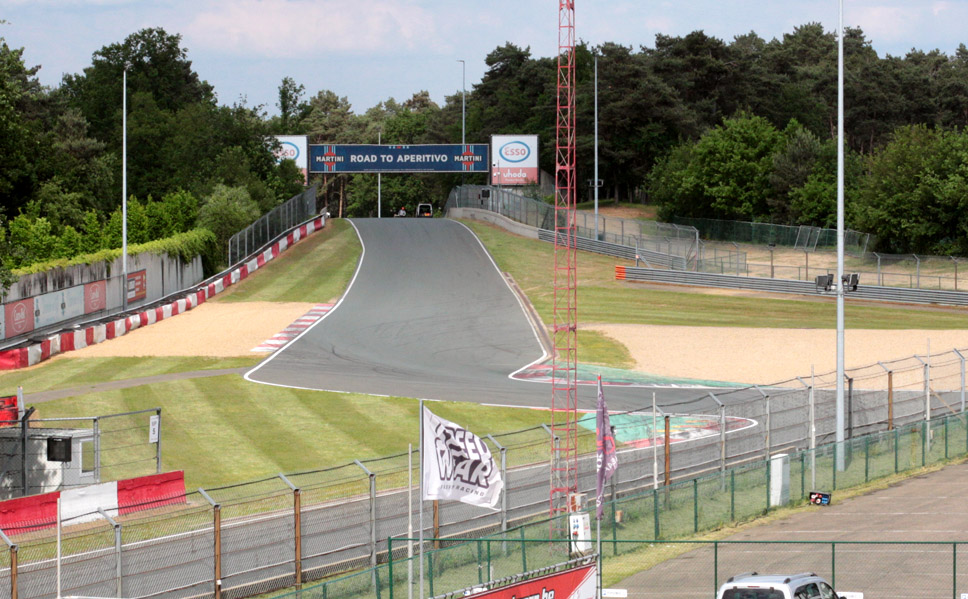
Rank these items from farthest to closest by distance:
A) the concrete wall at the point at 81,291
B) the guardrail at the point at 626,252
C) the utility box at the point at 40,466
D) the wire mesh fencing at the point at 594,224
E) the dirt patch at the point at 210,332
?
the wire mesh fencing at the point at 594,224
the guardrail at the point at 626,252
the concrete wall at the point at 81,291
the dirt patch at the point at 210,332
the utility box at the point at 40,466

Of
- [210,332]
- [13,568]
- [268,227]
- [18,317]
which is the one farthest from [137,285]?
[13,568]

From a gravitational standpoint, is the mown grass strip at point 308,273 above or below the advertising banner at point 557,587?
above

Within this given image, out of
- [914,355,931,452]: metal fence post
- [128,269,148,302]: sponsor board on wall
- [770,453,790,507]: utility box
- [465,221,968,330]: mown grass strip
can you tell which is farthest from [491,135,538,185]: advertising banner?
[770,453,790,507]: utility box

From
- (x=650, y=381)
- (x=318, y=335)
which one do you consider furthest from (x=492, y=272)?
(x=650, y=381)

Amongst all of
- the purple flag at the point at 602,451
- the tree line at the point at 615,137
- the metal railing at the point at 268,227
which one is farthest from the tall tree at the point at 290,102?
the purple flag at the point at 602,451

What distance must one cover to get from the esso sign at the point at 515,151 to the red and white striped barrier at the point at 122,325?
2834cm

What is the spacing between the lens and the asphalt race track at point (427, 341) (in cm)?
3659

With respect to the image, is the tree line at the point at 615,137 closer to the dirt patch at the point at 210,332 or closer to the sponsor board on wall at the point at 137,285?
the sponsor board on wall at the point at 137,285

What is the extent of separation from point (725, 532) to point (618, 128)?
3476 inches

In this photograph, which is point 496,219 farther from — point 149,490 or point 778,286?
point 149,490

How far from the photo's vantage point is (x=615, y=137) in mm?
108625

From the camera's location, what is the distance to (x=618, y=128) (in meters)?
108

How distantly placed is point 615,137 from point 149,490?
298 ft

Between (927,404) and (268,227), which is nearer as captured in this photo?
(927,404)
